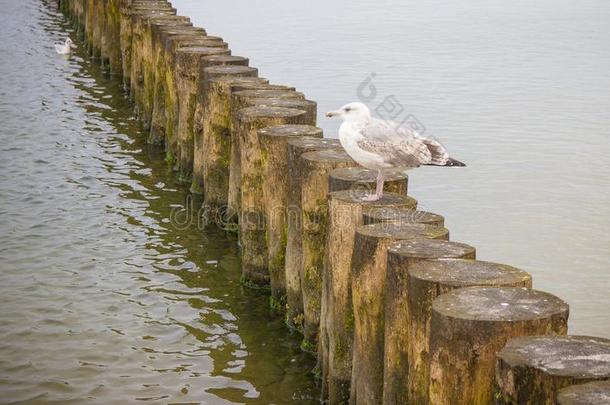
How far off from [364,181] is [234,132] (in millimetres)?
3157

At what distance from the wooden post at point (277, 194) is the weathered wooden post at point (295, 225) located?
16 centimetres

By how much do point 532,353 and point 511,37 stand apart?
22916mm

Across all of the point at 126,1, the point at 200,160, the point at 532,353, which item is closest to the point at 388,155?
the point at 532,353

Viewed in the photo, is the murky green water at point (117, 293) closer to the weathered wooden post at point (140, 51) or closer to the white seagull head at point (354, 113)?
the weathered wooden post at point (140, 51)

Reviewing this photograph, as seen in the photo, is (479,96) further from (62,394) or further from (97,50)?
(62,394)

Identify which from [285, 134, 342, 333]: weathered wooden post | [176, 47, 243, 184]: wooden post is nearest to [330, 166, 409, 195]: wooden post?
[285, 134, 342, 333]: weathered wooden post

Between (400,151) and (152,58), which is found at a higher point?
(152,58)

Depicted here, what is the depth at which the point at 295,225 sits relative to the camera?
8.51m

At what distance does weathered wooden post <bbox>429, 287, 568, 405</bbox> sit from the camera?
507cm

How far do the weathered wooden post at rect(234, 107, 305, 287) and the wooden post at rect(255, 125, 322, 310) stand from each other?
0.32m

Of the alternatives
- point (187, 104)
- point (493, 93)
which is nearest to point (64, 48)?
point (493, 93)

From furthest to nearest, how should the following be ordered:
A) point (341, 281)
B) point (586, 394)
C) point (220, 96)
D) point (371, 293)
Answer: point (220, 96)
point (341, 281)
point (371, 293)
point (586, 394)

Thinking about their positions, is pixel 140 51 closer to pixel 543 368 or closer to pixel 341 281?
pixel 341 281

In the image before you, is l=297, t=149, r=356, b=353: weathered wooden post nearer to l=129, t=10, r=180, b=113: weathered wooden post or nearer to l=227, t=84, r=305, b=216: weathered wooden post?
l=227, t=84, r=305, b=216: weathered wooden post
